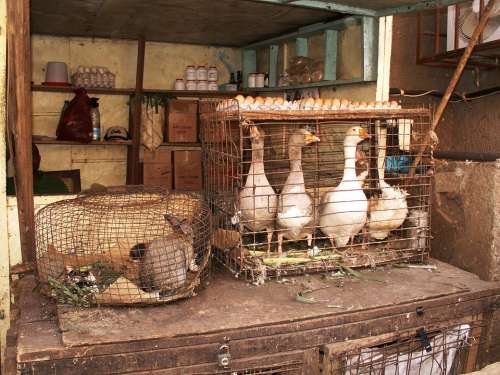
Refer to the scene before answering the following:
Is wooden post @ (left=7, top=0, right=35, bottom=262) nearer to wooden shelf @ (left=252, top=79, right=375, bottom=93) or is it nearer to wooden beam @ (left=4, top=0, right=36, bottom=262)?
wooden beam @ (left=4, top=0, right=36, bottom=262)

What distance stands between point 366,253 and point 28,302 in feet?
6.21

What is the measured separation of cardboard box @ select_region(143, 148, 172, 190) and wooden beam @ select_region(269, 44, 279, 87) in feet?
5.52

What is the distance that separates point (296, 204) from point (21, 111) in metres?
1.64

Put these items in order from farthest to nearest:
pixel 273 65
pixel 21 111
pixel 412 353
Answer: pixel 273 65 → pixel 21 111 → pixel 412 353

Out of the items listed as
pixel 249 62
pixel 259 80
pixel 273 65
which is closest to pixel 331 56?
pixel 273 65

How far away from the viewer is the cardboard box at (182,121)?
6.66 meters

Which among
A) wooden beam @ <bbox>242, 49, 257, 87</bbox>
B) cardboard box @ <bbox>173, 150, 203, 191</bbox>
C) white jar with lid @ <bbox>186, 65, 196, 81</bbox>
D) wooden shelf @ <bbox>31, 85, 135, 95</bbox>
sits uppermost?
wooden beam @ <bbox>242, 49, 257, 87</bbox>

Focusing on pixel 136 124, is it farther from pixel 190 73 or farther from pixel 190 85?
pixel 190 73

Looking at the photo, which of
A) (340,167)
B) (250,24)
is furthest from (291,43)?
(340,167)

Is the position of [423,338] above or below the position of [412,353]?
above

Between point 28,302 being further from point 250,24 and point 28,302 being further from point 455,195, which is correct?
point 250,24

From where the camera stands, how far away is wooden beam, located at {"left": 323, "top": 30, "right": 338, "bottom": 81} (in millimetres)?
4461

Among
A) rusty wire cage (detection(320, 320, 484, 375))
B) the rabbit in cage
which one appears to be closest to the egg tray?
the rabbit in cage

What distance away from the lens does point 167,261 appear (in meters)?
2.41
